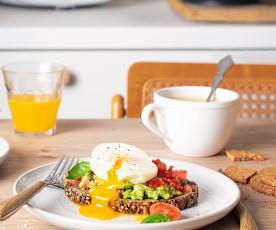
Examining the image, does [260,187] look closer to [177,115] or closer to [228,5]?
[177,115]

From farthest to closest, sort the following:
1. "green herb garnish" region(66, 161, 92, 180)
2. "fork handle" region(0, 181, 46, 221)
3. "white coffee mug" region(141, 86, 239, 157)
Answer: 1. "white coffee mug" region(141, 86, 239, 157)
2. "green herb garnish" region(66, 161, 92, 180)
3. "fork handle" region(0, 181, 46, 221)

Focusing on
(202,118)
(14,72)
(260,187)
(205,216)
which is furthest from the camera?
(14,72)

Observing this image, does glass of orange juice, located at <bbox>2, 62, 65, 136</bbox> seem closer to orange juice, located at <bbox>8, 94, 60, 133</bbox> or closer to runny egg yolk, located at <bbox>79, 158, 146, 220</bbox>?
orange juice, located at <bbox>8, 94, 60, 133</bbox>

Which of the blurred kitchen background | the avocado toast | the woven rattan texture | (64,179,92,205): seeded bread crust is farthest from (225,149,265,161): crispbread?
the blurred kitchen background

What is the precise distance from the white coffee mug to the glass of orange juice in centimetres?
23

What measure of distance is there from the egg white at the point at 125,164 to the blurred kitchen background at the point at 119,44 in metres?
1.17

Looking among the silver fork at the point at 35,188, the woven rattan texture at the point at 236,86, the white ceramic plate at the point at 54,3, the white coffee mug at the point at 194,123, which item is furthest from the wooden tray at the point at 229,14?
the silver fork at the point at 35,188

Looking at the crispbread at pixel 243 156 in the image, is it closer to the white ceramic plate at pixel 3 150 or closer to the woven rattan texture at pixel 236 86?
the white ceramic plate at pixel 3 150

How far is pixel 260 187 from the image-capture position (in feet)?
3.28

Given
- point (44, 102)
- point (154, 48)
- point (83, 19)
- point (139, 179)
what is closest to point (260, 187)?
point (139, 179)

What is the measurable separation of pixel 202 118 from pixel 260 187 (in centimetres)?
21

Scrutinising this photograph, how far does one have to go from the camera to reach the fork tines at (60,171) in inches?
37.8

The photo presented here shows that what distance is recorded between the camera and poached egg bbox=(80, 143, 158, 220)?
865 millimetres

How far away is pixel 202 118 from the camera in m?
1.17
